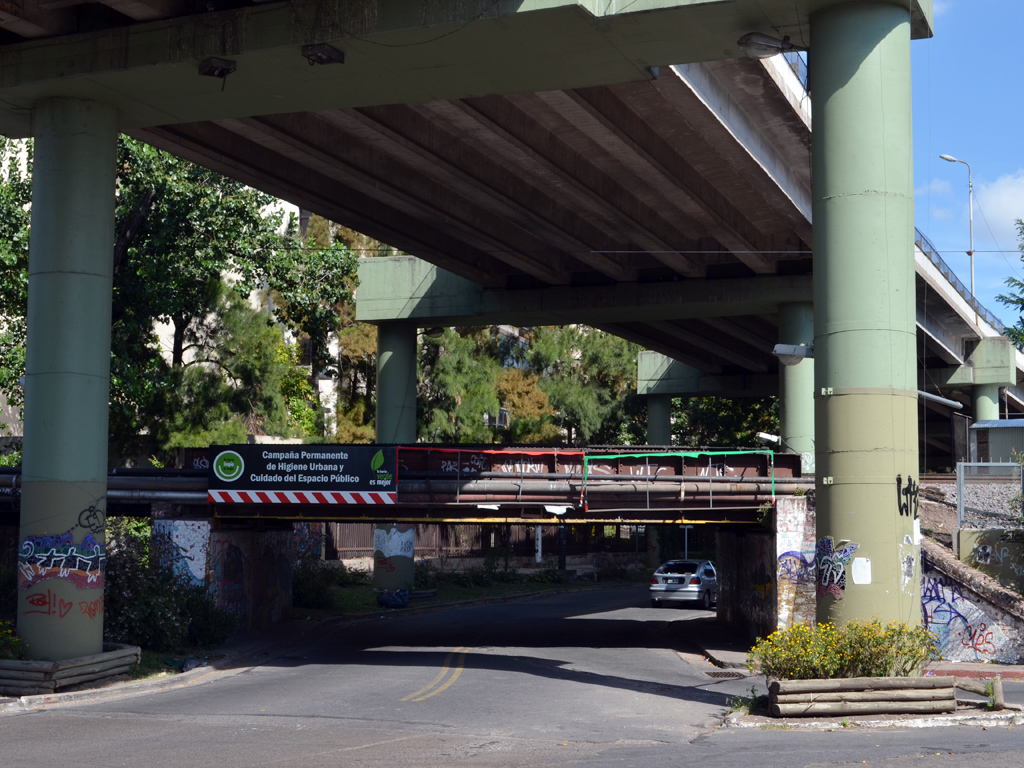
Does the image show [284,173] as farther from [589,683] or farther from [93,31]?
[589,683]

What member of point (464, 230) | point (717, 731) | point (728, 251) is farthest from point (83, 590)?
point (728, 251)

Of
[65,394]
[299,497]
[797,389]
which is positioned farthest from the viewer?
[797,389]

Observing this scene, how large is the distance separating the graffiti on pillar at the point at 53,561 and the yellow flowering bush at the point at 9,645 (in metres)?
0.77

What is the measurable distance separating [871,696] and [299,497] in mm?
13005

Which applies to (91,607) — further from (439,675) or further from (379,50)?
(379,50)

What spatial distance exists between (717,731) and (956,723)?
3.01 m

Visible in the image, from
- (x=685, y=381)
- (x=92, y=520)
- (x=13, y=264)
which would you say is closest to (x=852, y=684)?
(x=92, y=520)

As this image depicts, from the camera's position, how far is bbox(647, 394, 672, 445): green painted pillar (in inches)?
2248

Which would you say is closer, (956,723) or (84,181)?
(956,723)

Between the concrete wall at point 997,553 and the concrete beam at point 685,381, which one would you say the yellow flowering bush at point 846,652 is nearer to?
the concrete wall at point 997,553

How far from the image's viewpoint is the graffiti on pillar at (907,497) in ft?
51.2

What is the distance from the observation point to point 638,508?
23.4 m

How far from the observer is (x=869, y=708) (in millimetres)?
13953

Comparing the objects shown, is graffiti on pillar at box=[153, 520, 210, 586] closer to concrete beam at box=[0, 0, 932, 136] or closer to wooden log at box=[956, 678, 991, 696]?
concrete beam at box=[0, 0, 932, 136]
